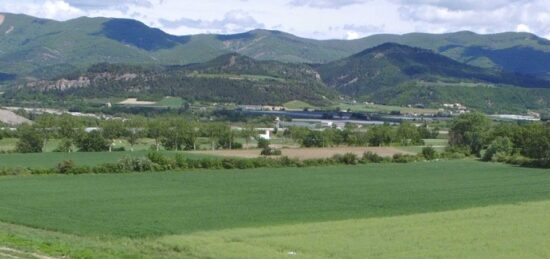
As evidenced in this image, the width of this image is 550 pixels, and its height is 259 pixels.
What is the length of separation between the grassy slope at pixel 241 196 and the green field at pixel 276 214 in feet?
0.31

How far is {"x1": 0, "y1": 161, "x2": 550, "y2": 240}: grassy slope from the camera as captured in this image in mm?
52000

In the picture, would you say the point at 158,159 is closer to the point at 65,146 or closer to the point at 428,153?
the point at 65,146

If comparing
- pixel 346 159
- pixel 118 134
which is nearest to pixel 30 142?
pixel 118 134

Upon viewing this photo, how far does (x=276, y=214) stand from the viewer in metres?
55.9

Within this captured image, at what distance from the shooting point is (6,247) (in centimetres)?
3647

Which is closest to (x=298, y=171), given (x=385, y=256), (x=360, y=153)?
(x=360, y=153)

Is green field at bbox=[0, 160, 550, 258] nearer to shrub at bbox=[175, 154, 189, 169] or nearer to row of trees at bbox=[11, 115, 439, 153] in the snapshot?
shrub at bbox=[175, 154, 189, 169]

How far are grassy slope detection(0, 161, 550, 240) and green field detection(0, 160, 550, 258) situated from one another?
0.31 feet

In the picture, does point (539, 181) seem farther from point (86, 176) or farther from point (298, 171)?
point (86, 176)

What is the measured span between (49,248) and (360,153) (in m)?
82.5

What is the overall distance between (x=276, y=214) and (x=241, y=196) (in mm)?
12194

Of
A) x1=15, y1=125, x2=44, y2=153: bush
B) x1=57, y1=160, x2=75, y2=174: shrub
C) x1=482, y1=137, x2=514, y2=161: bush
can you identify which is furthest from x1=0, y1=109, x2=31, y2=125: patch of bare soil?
x1=482, y1=137, x2=514, y2=161: bush

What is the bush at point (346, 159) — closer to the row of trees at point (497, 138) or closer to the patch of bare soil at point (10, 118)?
the row of trees at point (497, 138)

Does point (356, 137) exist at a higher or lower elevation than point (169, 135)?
lower
